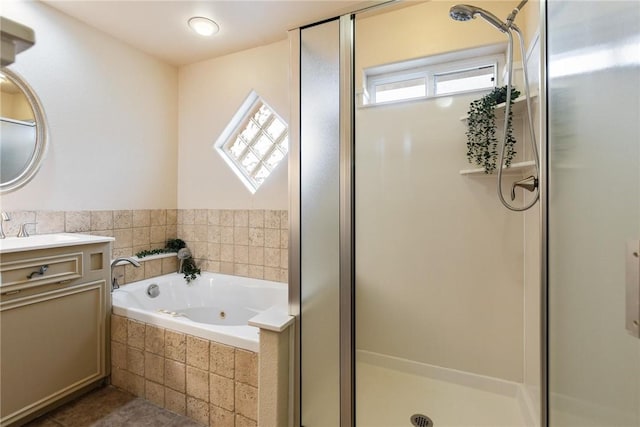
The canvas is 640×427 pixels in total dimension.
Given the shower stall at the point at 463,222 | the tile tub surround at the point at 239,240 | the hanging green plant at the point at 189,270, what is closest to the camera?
the shower stall at the point at 463,222

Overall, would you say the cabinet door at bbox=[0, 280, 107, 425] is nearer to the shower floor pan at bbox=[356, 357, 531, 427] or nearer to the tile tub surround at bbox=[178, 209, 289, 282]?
the tile tub surround at bbox=[178, 209, 289, 282]

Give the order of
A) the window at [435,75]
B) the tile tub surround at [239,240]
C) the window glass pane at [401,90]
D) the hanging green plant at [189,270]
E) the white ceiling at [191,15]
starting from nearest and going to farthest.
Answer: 1. the window at [435,75]
2. the white ceiling at [191,15]
3. the window glass pane at [401,90]
4. the tile tub surround at [239,240]
5. the hanging green plant at [189,270]

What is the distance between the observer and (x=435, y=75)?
210 cm

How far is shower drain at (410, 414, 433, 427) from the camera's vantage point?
1612 mm

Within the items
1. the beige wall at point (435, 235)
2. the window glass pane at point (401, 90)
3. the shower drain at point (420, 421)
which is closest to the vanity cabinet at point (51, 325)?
the beige wall at point (435, 235)

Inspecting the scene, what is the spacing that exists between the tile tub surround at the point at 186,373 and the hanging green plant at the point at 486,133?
1785 mm

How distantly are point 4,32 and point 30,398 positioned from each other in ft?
6.58

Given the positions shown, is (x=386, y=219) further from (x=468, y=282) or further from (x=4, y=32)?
(x=4, y=32)

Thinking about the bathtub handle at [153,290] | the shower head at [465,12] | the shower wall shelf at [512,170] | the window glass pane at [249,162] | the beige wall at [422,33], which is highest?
the beige wall at [422,33]

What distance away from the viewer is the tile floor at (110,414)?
1604mm

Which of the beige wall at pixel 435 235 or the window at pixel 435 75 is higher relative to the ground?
the window at pixel 435 75

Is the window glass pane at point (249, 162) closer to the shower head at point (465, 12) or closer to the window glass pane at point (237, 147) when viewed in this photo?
the window glass pane at point (237, 147)

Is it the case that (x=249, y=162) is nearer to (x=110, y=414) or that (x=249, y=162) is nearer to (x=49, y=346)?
(x=49, y=346)

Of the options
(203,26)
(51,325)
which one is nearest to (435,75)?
(203,26)
